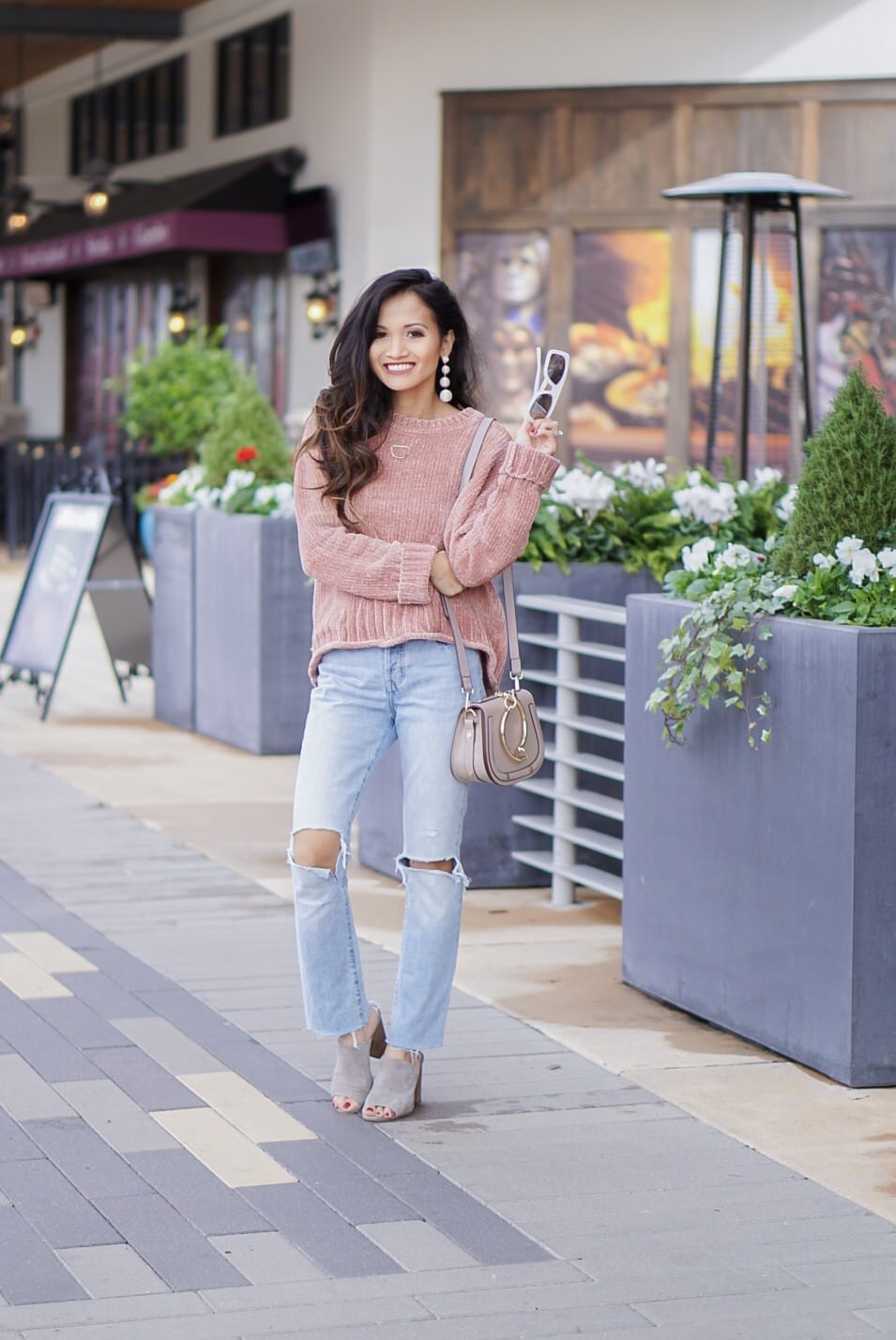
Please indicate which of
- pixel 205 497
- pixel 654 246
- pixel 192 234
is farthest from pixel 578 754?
pixel 192 234

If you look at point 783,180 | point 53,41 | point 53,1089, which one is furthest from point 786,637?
point 53,41

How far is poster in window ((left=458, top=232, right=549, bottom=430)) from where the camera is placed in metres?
18.5

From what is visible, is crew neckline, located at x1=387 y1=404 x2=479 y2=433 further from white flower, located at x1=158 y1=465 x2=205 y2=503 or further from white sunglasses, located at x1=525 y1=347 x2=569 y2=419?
white flower, located at x1=158 y1=465 x2=205 y2=503

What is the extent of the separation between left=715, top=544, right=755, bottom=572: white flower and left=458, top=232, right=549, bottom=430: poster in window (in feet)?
43.9

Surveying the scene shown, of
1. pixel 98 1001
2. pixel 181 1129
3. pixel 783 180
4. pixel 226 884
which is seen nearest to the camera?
pixel 181 1129

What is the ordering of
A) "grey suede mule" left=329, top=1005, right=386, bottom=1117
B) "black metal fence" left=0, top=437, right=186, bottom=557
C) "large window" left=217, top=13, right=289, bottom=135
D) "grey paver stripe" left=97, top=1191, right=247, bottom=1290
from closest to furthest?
"grey paver stripe" left=97, top=1191, right=247, bottom=1290 → "grey suede mule" left=329, top=1005, right=386, bottom=1117 → "black metal fence" left=0, top=437, right=186, bottom=557 → "large window" left=217, top=13, right=289, bottom=135

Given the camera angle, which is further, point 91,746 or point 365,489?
point 91,746

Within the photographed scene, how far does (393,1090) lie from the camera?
4.44 metres

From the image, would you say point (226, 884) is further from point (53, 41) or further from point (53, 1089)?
point (53, 41)

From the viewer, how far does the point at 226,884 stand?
6.84m

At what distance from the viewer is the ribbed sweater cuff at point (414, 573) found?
431 centimetres

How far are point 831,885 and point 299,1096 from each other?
1.22 m

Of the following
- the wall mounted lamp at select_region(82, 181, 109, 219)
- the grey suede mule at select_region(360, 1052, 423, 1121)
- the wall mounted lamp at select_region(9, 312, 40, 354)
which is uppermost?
the wall mounted lamp at select_region(82, 181, 109, 219)

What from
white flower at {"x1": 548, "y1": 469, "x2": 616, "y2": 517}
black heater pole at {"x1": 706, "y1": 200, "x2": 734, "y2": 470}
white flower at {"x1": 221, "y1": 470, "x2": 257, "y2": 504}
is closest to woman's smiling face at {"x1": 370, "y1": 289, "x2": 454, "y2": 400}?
white flower at {"x1": 548, "y1": 469, "x2": 616, "y2": 517}
